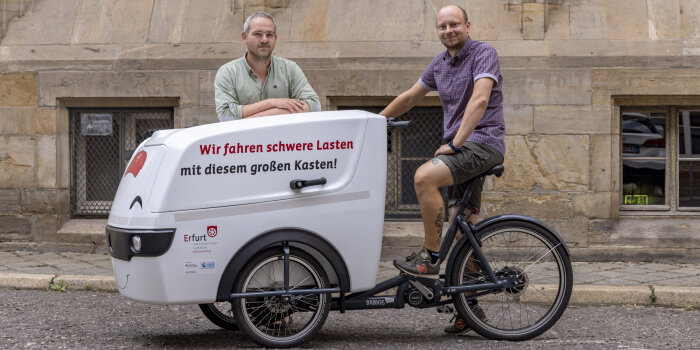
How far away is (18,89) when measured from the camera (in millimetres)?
9039

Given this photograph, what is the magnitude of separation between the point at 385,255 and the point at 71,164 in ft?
10.5

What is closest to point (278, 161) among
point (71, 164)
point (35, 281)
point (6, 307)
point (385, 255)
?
point (6, 307)

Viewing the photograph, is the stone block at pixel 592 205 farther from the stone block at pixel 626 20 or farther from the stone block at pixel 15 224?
the stone block at pixel 15 224

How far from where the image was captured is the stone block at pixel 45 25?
29.9 ft

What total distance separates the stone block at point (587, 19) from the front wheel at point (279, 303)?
4636 mm

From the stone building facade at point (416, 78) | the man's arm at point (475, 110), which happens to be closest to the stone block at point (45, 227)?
the stone building facade at point (416, 78)

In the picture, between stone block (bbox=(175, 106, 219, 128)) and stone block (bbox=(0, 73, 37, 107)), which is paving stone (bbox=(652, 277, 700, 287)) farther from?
stone block (bbox=(0, 73, 37, 107))

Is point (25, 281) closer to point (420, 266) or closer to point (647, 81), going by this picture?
point (420, 266)

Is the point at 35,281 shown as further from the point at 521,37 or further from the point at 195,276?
the point at 521,37

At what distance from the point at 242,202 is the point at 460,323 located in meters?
1.45

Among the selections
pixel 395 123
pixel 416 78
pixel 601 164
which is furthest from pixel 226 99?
pixel 601 164

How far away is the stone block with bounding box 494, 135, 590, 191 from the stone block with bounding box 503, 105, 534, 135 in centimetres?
6

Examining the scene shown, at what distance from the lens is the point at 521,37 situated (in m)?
8.60

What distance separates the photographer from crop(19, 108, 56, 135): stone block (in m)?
9.04
